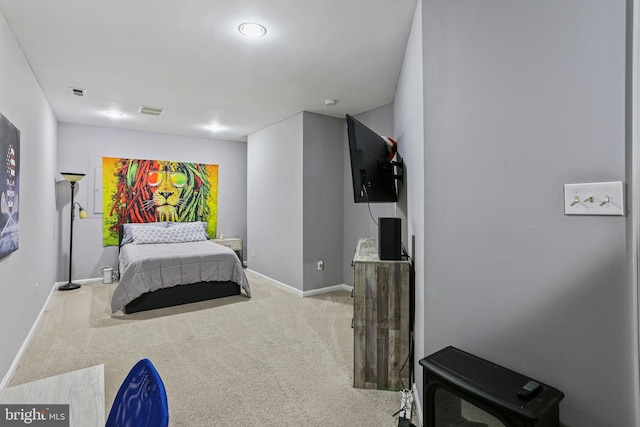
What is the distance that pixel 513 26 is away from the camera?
141cm

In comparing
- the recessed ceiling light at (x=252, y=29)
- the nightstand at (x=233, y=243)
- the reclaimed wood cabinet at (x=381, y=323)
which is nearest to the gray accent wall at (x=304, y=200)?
the nightstand at (x=233, y=243)

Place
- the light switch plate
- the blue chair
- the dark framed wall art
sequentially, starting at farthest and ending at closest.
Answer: the dark framed wall art
the light switch plate
the blue chair

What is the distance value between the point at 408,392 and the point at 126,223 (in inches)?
203

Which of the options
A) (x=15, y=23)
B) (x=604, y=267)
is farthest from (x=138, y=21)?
(x=604, y=267)

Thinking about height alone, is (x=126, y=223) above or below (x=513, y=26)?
below

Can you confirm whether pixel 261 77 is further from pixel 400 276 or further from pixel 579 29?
pixel 579 29

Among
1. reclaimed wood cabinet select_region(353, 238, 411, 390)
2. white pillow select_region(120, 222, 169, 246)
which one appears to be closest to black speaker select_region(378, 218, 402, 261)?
reclaimed wood cabinet select_region(353, 238, 411, 390)

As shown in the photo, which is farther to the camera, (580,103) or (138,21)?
(138,21)

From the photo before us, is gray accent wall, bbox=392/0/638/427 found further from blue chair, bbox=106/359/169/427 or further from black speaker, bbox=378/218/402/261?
blue chair, bbox=106/359/169/427

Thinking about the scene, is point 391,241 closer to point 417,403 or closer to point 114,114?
point 417,403

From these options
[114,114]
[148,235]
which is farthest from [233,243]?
[114,114]

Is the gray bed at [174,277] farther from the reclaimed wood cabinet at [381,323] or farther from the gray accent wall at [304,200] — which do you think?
the reclaimed wood cabinet at [381,323]

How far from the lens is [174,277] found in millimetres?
3943

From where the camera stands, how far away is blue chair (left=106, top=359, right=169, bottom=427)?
0.73m
